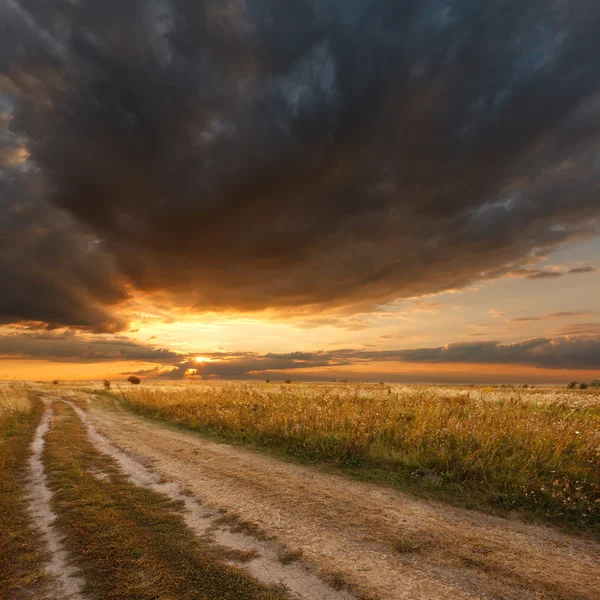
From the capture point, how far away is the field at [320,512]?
14.8 feet

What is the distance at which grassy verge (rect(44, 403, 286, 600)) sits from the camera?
4.32 metres

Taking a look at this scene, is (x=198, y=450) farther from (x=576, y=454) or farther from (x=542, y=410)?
(x=542, y=410)

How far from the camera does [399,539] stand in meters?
5.53

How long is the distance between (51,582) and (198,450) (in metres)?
7.41

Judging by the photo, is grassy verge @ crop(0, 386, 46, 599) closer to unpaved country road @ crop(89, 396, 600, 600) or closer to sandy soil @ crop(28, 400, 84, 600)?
sandy soil @ crop(28, 400, 84, 600)

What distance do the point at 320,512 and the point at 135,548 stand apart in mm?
3140

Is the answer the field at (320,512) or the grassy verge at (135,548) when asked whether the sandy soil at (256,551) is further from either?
the grassy verge at (135,548)

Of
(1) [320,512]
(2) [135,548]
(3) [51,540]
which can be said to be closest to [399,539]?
(1) [320,512]

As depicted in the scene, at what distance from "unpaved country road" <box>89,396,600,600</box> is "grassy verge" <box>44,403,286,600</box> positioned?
1031 millimetres

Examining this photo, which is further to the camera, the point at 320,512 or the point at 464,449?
the point at 464,449

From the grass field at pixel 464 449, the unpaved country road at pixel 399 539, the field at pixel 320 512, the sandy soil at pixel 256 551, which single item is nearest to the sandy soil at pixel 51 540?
the field at pixel 320 512

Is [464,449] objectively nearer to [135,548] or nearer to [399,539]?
[399,539]

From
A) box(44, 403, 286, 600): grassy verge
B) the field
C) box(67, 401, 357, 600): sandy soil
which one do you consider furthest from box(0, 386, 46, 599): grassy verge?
box(67, 401, 357, 600): sandy soil

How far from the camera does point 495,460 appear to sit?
834 centimetres
